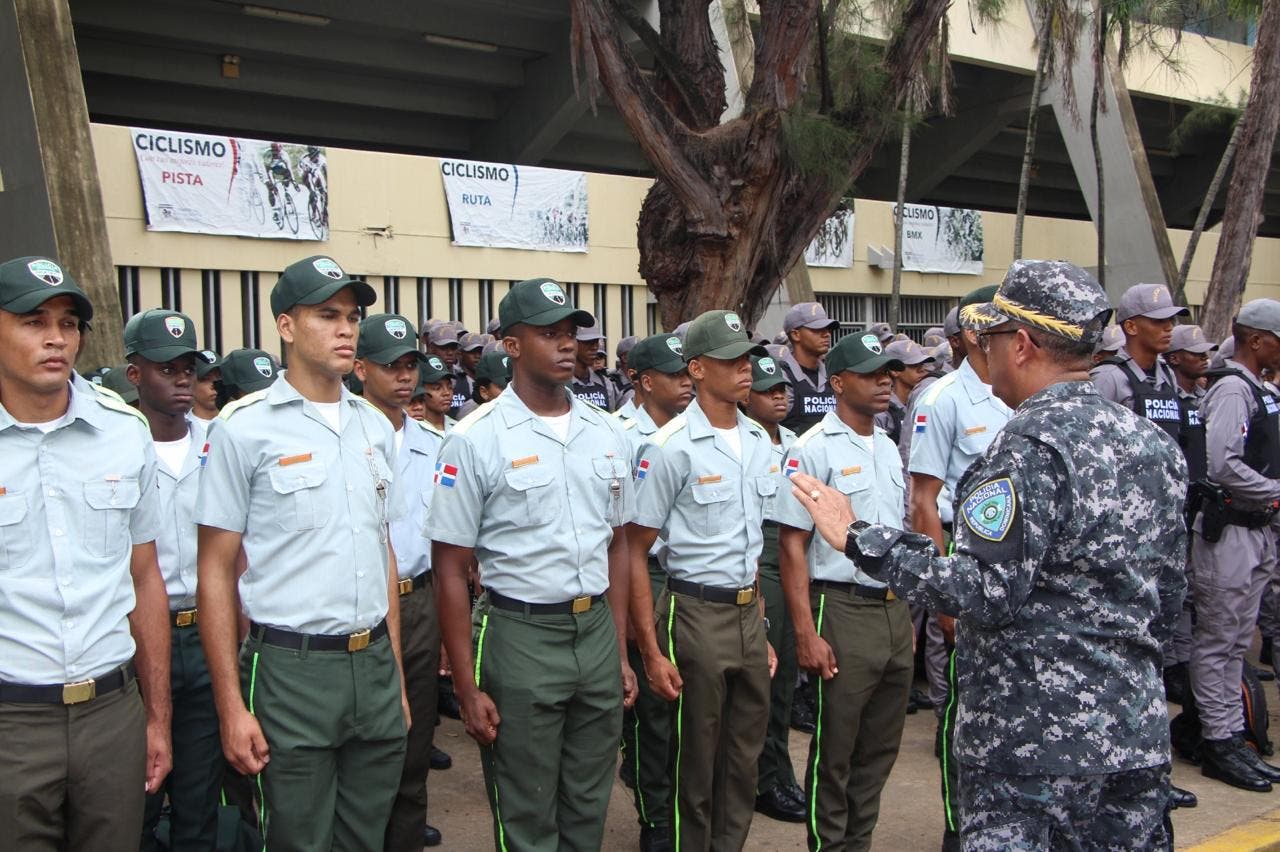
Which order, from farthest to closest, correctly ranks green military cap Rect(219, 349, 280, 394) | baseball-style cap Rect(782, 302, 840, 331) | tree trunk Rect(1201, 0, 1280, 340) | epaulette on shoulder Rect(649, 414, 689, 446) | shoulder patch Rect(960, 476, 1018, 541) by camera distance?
tree trunk Rect(1201, 0, 1280, 340) < baseball-style cap Rect(782, 302, 840, 331) < green military cap Rect(219, 349, 280, 394) < epaulette on shoulder Rect(649, 414, 689, 446) < shoulder patch Rect(960, 476, 1018, 541)

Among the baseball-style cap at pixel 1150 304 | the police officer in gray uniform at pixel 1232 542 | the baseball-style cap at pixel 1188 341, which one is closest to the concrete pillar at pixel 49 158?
the baseball-style cap at pixel 1150 304

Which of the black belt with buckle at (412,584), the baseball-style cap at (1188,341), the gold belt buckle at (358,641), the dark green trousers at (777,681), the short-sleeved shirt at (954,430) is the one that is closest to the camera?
the gold belt buckle at (358,641)

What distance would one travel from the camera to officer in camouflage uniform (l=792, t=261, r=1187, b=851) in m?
3.05

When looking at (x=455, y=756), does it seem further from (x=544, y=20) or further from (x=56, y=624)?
(x=544, y=20)

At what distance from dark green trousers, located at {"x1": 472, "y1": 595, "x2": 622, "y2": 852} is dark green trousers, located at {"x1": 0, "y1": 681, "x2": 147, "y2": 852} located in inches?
44.1

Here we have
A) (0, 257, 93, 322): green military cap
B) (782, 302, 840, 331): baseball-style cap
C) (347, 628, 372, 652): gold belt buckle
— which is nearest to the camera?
(0, 257, 93, 322): green military cap

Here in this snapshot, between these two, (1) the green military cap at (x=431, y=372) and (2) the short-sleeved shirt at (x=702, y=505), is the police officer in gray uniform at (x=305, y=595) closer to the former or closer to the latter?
(2) the short-sleeved shirt at (x=702, y=505)

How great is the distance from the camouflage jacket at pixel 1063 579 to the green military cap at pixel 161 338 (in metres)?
2.98

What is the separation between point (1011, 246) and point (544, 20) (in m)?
9.01

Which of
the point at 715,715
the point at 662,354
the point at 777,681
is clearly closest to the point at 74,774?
the point at 715,715

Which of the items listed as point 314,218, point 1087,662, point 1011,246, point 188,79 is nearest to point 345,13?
point 188,79

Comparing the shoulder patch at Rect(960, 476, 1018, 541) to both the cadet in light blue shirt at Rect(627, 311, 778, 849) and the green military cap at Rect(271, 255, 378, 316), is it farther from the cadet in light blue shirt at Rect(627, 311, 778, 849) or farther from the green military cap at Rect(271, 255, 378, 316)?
the green military cap at Rect(271, 255, 378, 316)

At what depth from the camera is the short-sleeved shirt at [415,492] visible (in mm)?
5242

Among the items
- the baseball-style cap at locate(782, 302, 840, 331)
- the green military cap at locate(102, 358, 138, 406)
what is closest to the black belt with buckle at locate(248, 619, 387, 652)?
the green military cap at locate(102, 358, 138, 406)
